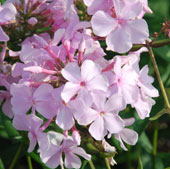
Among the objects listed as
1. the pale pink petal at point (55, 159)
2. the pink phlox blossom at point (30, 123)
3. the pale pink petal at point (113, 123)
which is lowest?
the pale pink petal at point (55, 159)

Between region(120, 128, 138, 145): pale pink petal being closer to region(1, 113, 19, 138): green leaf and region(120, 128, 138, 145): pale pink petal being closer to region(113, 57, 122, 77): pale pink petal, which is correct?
region(113, 57, 122, 77): pale pink petal

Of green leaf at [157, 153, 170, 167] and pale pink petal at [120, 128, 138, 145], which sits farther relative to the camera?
green leaf at [157, 153, 170, 167]

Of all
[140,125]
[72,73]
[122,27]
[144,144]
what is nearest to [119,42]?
[122,27]

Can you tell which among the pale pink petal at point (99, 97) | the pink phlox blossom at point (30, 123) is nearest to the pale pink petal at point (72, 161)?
the pink phlox blossom at point (30, 123)

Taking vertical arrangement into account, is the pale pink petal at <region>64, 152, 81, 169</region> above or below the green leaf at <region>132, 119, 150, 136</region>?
above

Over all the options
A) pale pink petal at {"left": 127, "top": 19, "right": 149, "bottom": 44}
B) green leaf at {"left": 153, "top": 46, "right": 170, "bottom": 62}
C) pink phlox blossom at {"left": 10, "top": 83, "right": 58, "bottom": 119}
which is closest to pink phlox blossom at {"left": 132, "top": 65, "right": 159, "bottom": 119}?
pale pink petal at {"left": 127, "top": 19, "right": 149, "bottom": 44}

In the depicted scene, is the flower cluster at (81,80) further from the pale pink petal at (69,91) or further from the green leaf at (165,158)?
the green leaf at (165,158)

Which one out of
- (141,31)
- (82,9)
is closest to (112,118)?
(141,31)

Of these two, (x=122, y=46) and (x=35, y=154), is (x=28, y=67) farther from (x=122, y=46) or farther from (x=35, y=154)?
(x=35, y=154)

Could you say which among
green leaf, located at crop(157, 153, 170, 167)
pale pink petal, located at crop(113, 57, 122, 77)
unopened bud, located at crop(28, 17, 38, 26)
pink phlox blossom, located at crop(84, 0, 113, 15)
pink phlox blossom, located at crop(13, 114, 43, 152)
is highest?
pink phlox blossom, located at crop(84, 0, 113, 15)
